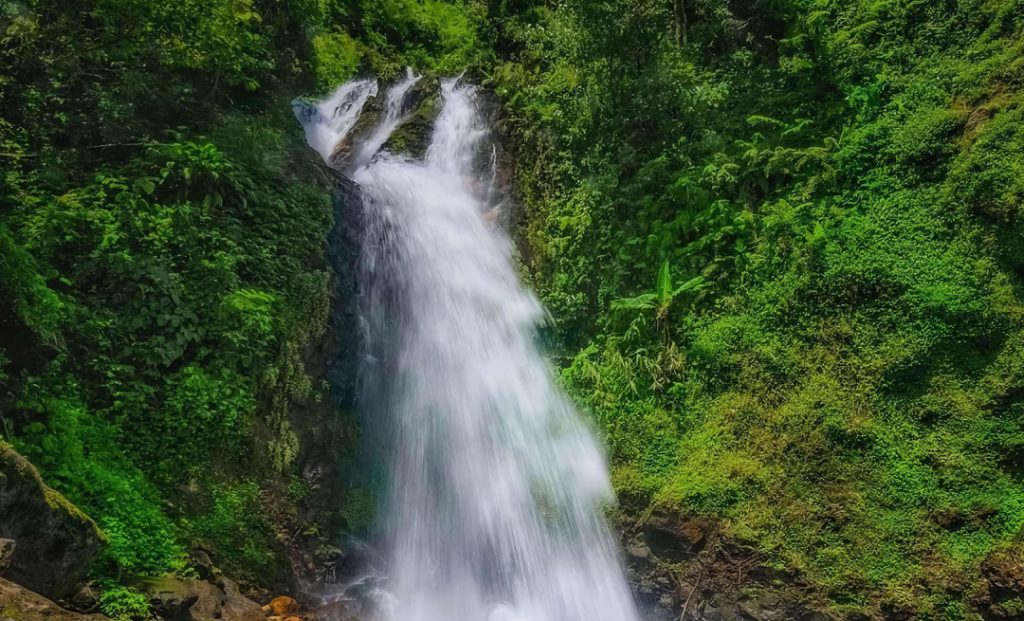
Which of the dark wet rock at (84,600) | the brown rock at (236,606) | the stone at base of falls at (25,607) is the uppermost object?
the stone at base of falls at (25,607)

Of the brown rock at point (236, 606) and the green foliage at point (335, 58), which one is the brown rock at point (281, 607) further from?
the green foliage at point (335, 58)

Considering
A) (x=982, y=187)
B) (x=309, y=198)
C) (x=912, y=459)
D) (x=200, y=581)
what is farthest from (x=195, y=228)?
(x=982, y=187)

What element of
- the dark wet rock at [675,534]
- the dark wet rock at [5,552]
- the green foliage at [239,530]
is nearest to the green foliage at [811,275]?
the dark wet rock at [675,534]

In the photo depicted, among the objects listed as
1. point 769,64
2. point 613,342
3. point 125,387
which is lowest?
point 125,387

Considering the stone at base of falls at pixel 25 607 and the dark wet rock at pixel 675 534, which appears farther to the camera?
the dark wet rock at pixel 675 534

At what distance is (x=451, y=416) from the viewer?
357 inches

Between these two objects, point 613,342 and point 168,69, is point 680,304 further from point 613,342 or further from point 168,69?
point 168,69

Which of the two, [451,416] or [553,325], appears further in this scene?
[553,325]

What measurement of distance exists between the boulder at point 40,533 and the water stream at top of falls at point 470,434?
10.9 ft

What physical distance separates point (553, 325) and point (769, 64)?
17.7 ft

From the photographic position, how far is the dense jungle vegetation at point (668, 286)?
5.89 metres

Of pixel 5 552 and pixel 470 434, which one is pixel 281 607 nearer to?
pixel 5 552

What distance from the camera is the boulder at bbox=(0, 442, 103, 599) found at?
4346 mm

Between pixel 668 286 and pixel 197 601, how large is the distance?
21.6 ft
